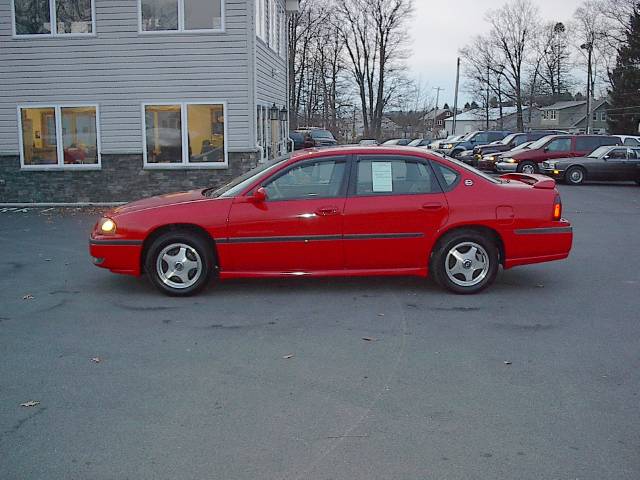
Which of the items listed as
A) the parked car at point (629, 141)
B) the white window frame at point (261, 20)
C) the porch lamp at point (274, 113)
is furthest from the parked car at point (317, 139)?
the white window frame at point (261, 20)

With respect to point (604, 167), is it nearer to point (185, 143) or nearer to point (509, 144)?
point (509, 144)

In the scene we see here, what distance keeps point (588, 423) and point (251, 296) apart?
13.3ft

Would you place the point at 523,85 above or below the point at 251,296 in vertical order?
above

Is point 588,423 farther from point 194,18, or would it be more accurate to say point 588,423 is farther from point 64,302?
point 194,18

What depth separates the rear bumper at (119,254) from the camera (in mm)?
7609

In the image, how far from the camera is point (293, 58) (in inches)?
2175

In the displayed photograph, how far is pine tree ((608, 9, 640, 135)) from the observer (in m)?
60.3

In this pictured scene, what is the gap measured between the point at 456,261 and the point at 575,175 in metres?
17.5

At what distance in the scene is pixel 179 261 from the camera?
25.0ft

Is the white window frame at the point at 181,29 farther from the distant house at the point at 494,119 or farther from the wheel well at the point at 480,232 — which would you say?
the distant house at the point at 494,119

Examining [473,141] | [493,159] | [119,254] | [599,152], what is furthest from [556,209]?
[473,141]

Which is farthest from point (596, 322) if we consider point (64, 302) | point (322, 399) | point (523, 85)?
point (523, 85)

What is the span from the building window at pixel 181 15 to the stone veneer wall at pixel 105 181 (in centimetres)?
293

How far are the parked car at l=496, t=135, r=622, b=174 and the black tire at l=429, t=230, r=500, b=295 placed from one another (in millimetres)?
18416
